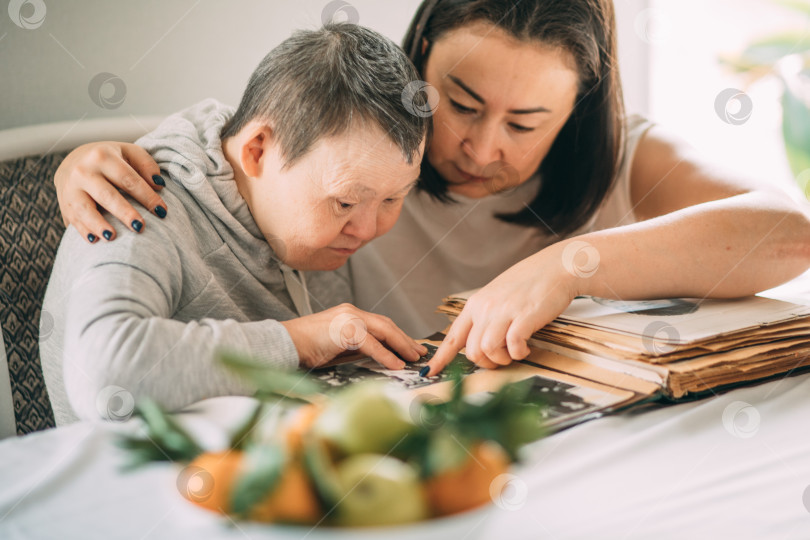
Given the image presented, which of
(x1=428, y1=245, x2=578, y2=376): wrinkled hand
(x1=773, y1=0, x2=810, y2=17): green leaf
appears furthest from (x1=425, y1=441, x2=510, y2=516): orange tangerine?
(x1=773, y1=0, x2=810, y2=17): green leaf

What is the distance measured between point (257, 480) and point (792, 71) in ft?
8.46

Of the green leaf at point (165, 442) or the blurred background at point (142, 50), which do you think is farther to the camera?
the blurred background at point (142, 50)

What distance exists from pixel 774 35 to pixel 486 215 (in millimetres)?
1643

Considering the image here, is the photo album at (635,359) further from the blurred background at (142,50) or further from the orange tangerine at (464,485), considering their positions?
the blurred background at (142,50)

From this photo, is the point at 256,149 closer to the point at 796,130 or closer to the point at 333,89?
the point at 333,89

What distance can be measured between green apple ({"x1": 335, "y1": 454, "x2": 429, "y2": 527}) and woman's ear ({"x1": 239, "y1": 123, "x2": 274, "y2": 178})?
0.61 metres

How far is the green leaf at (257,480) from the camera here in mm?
363

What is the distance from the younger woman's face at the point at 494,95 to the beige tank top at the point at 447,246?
0.70 feet

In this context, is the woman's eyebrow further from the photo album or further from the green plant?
the green plant

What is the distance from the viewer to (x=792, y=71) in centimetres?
235

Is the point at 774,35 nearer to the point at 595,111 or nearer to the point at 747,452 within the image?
the point at 595,111

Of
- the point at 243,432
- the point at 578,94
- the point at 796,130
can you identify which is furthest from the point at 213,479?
the point at 796,130

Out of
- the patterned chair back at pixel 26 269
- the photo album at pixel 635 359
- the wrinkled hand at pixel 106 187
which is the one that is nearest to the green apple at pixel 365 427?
the photo album at pixel 635 359

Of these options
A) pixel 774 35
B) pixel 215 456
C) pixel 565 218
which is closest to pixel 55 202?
pixel 215 456
